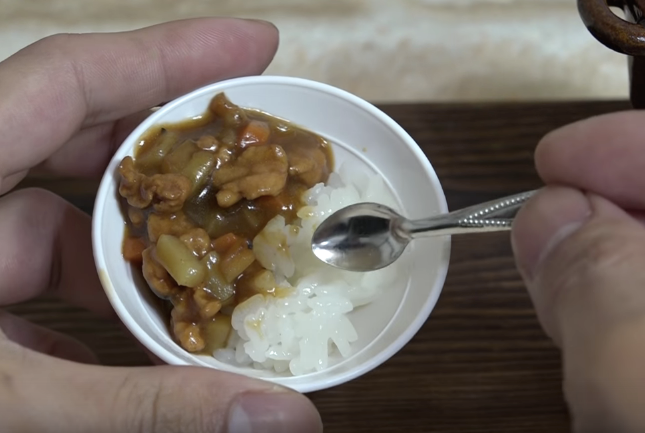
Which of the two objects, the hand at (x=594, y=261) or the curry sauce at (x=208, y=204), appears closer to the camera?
the hand at (x=594, y=261)

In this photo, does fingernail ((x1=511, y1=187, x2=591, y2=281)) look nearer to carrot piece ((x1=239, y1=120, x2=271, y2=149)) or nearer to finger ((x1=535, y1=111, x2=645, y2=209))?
finger ((x1=535, y1=111, x2=645, y2=209))

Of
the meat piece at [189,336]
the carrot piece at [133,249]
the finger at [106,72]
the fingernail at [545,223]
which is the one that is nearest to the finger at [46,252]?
the finger at [106,72]

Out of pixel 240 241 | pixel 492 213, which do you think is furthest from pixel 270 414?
pixel 492 213

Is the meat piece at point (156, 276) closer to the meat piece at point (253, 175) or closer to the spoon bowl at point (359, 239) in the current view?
the meat piece at point (253, 175)

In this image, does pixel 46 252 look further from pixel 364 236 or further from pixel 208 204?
pixel 364 236

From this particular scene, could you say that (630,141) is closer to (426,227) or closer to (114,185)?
(426,227)
